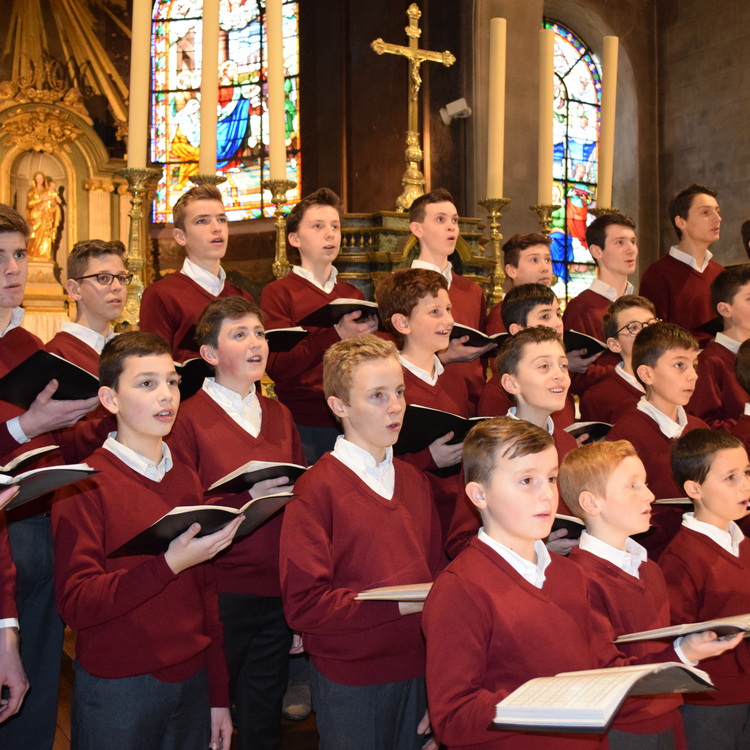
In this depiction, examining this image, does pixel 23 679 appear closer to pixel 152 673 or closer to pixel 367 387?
pixel 152 673

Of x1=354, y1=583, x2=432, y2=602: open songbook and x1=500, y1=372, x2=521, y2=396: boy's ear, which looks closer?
x1=354, y1=583, x2=432, y2=602: open songbook

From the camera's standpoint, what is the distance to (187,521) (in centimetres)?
192

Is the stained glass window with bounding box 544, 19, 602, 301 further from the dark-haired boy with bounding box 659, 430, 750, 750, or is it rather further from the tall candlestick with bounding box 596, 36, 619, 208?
the dark-haired boy with bounding box 659, 430, 750, 750

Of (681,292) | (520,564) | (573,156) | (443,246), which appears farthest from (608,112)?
(573,156)

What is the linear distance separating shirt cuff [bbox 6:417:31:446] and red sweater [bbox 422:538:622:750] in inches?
44.8

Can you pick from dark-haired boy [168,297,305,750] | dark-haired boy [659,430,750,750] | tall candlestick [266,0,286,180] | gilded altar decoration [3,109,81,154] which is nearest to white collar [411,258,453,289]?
tall candlestick [266,0,286,180]

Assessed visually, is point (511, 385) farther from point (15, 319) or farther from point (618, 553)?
point (15, 319)

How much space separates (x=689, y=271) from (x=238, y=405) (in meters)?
2.36

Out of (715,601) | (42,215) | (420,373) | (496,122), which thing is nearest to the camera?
(715,601)

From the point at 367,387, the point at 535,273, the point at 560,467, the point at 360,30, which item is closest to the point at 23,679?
the point at 367,387

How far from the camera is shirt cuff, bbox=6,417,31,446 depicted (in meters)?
2.39

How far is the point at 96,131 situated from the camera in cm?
927

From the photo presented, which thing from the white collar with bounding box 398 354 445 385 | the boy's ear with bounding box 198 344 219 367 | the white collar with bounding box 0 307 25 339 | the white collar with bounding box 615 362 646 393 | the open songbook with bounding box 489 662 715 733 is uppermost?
the white collar with bounding box 0 307 25 339

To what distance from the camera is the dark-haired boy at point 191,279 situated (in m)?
3.25
